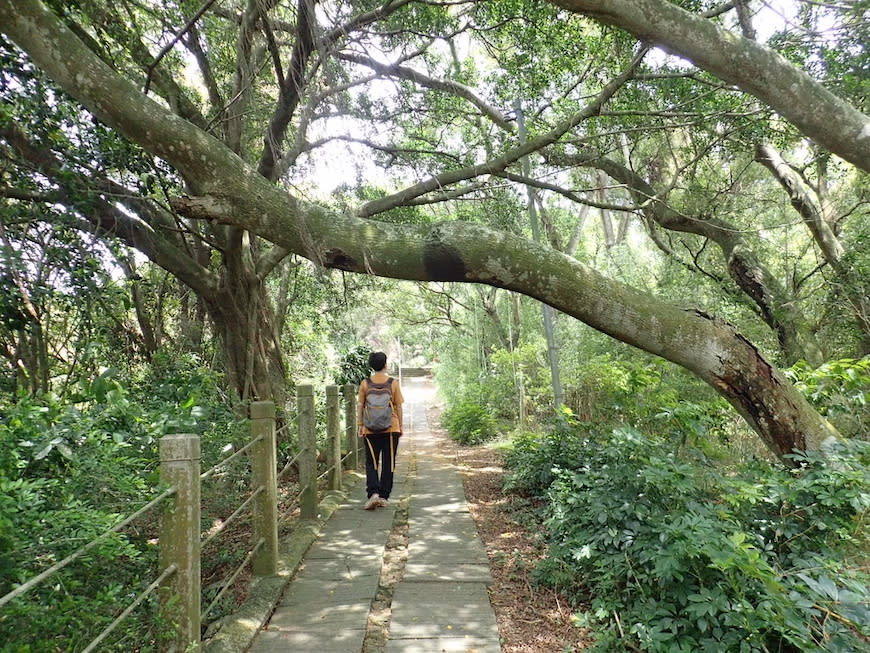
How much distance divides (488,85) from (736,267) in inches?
173

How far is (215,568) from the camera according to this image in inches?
165

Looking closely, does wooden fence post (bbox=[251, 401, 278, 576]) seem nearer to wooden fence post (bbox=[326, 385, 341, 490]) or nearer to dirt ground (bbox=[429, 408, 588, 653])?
dirt ground (bbox=[429, 408, 588, 653])

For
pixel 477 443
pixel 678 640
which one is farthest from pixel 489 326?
pixel 678 640

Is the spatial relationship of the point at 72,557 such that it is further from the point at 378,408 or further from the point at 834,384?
the point at 834,384

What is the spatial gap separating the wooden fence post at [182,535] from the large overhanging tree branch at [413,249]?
1.41 meters

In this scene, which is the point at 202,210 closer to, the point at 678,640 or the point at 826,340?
the point at 678,640

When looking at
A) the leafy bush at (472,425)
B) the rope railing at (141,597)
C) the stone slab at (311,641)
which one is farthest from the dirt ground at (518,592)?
the leafy bush at (472,425)

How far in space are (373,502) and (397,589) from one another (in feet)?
5.78

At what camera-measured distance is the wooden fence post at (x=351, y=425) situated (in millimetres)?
7387

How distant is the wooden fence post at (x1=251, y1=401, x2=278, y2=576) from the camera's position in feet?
12.1

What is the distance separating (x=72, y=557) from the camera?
168 cm

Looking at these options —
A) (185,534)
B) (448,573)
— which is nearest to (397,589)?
(448,573)

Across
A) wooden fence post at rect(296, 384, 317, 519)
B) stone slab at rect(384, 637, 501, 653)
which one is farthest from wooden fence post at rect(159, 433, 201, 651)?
wooden fence post at rect(296, 384, 317, 519)

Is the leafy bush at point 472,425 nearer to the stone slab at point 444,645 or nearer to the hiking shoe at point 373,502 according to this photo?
the hiking shoe at point 373,502
